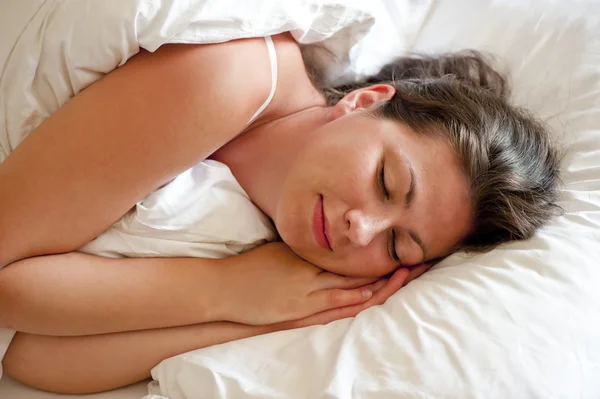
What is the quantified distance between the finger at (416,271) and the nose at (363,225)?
0.13 m

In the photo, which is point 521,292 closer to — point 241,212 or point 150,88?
point 241,212

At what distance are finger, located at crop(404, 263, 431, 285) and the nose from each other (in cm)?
13

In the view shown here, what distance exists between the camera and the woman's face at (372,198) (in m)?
0.96

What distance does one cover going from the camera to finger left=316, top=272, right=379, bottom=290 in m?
1.03

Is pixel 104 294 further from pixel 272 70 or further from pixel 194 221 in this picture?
pixel 272 70

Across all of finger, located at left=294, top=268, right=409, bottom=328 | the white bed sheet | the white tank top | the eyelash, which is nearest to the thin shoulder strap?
the white tank top

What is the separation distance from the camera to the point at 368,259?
1003 mm

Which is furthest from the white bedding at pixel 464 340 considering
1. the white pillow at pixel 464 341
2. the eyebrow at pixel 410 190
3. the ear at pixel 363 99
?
the ear at pixel 363 99

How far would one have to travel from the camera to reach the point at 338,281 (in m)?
1.04

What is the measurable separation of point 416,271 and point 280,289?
0.24 metres

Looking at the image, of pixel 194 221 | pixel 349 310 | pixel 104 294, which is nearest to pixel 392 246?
pixel 349 310

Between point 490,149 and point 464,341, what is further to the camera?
point 490,149

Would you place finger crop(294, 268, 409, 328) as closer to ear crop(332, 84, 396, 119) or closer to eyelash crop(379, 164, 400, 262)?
eyelash crop(379, 164, 400, 262)

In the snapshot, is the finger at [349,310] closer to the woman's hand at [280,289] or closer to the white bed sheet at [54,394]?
the woman's hand at [280,289]
